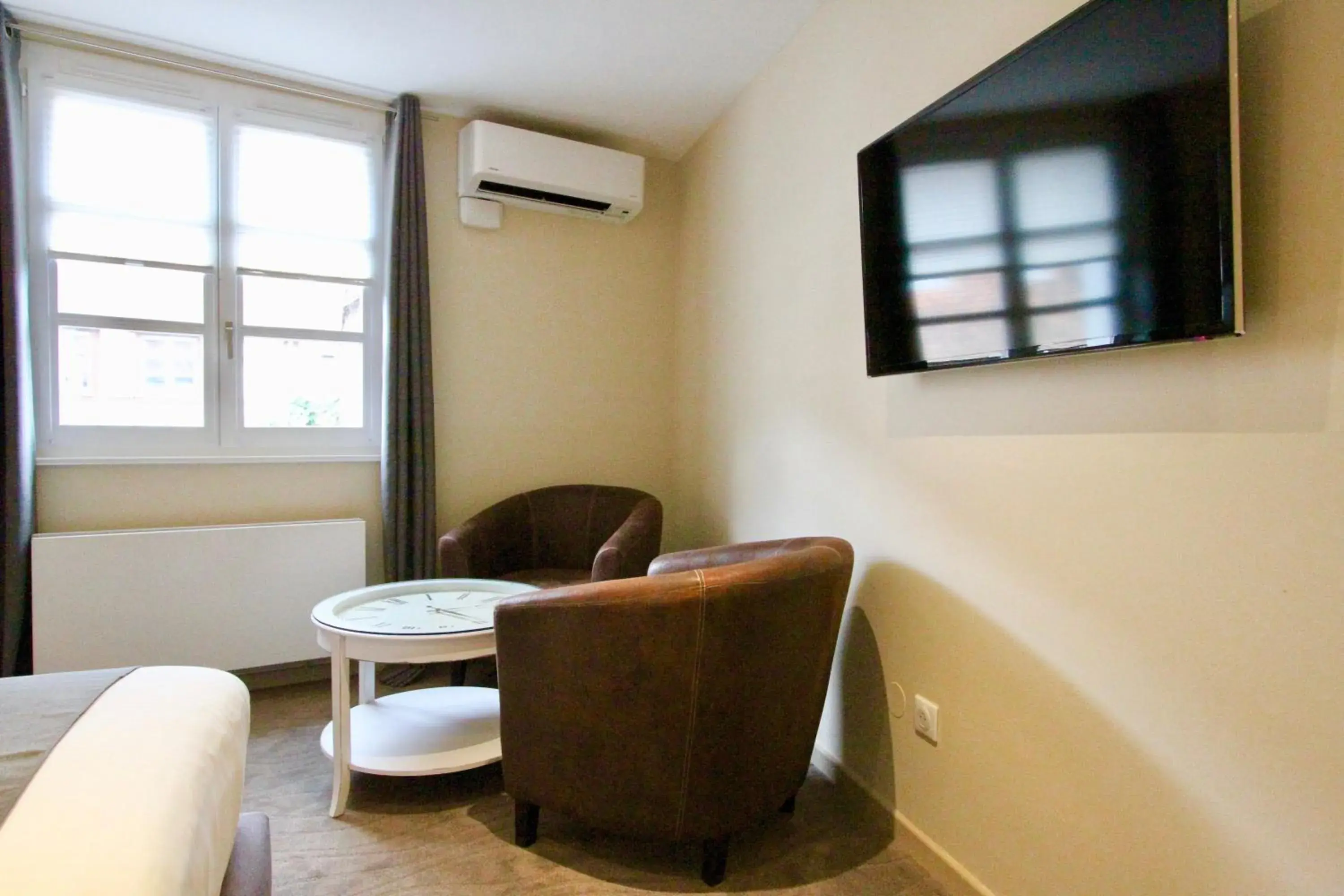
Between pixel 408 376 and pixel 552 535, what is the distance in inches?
39.0

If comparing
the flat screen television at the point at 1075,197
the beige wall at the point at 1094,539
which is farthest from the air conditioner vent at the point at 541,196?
the flat screen television at the point at 1075,197

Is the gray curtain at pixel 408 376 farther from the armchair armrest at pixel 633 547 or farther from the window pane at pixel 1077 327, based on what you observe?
the window pane at pixel 1077 327

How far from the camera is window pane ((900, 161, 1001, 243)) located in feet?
4.58

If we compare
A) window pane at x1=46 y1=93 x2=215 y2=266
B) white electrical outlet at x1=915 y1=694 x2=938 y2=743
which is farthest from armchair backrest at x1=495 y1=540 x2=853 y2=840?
window pane at x1=46 y1=93 x2=215 y2=266

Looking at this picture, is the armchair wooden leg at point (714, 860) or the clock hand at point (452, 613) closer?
the armchair wooden leg at point (714, 860)

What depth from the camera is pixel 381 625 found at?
6.15 feet

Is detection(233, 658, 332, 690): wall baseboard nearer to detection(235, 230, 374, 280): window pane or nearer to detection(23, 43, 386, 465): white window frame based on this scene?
detection(23, 43, 386, 465): white window frame

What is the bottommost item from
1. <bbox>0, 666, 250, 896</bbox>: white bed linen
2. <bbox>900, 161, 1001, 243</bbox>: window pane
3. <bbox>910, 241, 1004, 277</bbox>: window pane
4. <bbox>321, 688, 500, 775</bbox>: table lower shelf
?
<bbox>321, 688, 500, 775</bbox>: table lower shelf

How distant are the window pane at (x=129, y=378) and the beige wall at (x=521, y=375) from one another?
238 mm

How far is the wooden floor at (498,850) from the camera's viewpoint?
1.57m

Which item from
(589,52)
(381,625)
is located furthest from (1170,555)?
(589,52)

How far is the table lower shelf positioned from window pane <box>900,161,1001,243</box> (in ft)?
5.41

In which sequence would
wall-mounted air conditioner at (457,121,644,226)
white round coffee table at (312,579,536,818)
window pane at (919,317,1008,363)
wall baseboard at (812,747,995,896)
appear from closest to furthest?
1. window pane at (919,317,1008,363)
2. wall baseboard at (812,747,995,896)
3. white round coffee table at (312,579,536,818)
4. wall-mounted air conditioner at (457,121,644,226)

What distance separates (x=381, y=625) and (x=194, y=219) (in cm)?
205
